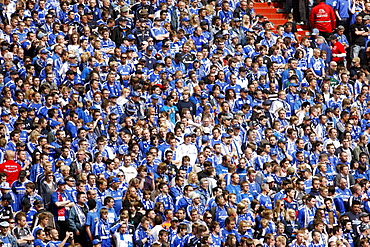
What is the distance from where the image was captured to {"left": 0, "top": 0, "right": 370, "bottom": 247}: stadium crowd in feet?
62.3

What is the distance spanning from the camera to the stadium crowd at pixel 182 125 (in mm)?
19000

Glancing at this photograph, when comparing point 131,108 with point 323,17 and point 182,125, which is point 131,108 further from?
point 323,17

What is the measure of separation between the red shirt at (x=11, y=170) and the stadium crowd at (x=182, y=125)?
23 mm

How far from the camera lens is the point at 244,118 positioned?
22.9 metres

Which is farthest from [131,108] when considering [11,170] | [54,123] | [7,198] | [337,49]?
[337,49]

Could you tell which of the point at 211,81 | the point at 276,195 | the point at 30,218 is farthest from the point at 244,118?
the point at 30,218

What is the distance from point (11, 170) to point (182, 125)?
13.7 feet

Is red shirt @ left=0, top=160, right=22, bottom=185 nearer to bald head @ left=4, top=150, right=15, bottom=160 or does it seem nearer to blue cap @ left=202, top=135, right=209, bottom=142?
bald head @ left=4, top=150, right=15, bottom=160

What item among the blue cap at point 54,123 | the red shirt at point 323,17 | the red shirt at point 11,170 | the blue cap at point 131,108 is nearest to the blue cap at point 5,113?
the blue cap at point 54,123

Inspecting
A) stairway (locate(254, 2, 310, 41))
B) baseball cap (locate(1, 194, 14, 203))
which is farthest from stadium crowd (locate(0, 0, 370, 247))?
Answer: stairway (locate(254, 2, 310, 41))

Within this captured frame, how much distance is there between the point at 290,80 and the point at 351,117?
168 cm

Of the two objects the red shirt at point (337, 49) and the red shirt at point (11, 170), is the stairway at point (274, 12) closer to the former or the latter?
the red shirt at point (337, 49)

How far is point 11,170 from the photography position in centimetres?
1934

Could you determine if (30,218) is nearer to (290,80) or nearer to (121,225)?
(121,225)
